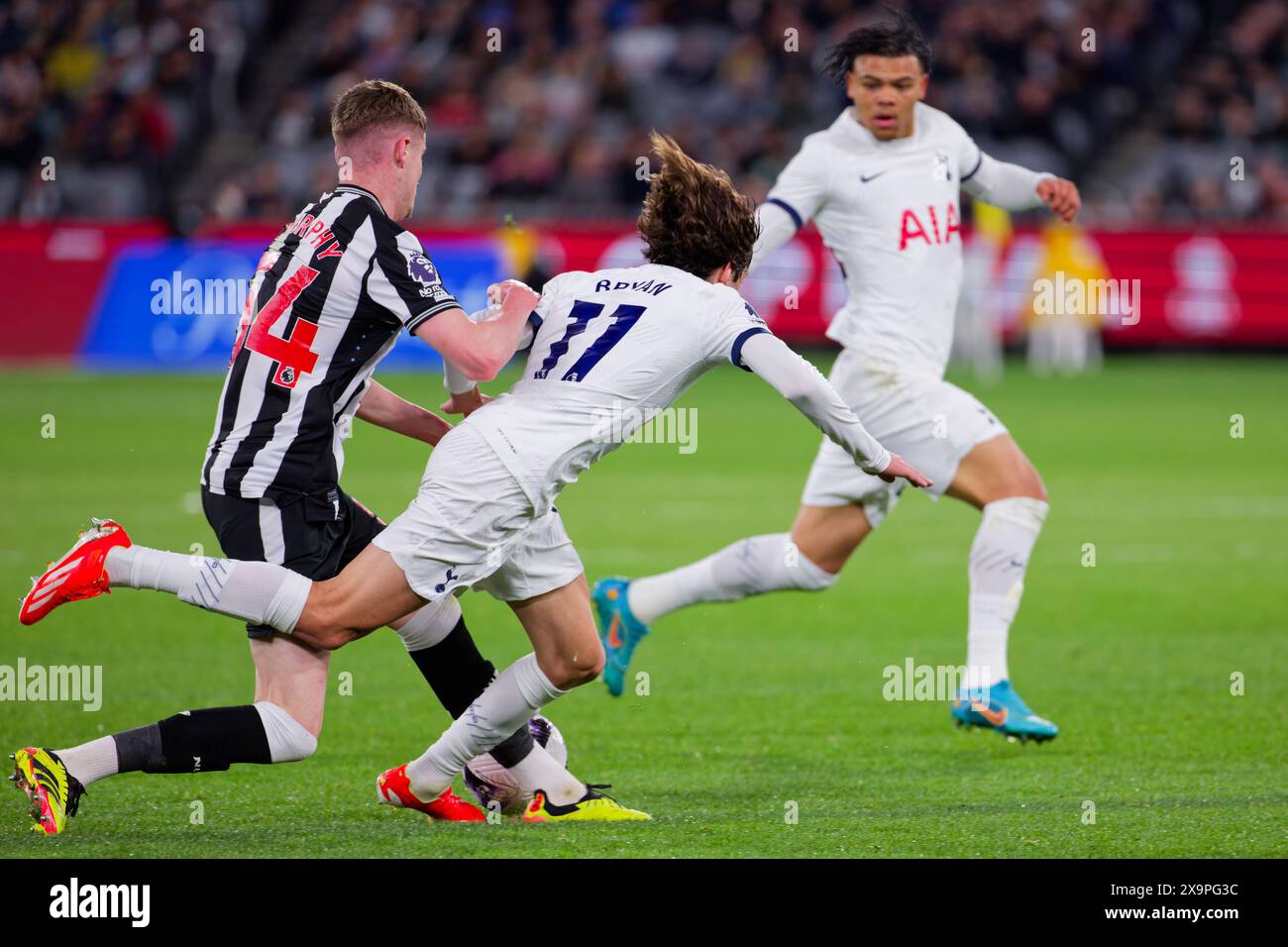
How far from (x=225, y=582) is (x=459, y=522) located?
0.64 m

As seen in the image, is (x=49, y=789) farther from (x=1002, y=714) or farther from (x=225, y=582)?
(x=1002, y=714)

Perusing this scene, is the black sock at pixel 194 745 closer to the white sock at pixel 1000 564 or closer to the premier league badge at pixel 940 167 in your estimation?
the white sock at pixel 1000 564

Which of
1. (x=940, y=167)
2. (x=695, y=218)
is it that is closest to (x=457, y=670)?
(x=695, y=218)

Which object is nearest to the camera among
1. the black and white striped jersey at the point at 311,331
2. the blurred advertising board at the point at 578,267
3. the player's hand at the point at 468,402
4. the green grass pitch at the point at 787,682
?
the black and white striped jersey at the point at 311,331

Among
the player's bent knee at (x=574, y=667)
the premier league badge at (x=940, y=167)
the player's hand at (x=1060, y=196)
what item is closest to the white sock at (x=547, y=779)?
the player's bent knee at (x=574, y=667)

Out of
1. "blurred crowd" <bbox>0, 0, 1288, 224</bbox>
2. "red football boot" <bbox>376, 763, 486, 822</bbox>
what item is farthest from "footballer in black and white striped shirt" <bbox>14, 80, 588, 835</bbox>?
"blurred crowd" <bbox>0, 0, 1288, 224</bbox>

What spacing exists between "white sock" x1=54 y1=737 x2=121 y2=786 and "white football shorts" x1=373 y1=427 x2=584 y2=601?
0.92 m

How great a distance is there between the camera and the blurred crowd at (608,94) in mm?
24000

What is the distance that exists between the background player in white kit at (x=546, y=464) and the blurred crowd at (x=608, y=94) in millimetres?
18708

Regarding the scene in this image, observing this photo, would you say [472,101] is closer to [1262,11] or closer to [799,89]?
[799,89]

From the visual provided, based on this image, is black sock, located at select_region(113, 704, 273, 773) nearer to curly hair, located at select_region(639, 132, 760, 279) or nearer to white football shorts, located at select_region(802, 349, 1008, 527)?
curly hair, located at select_region(639, 132, 760, 279)

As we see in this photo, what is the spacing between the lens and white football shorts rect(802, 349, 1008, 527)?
21.9ft

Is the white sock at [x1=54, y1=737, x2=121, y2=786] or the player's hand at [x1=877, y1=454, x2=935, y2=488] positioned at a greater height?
the player's hand at [x1=877, y1=454, x2=935, y2=488]

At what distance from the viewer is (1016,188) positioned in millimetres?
7262
